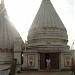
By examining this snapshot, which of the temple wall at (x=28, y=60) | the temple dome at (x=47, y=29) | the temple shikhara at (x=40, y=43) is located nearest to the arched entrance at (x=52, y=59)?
the temple shikhara at (x=40, y=43)

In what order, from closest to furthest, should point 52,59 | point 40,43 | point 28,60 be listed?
point 28,60, point 52,59, point 40,43

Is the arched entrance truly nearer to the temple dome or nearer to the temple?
the temple

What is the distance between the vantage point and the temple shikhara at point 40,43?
3647 cm

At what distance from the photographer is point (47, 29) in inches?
1563

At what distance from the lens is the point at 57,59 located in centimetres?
3694

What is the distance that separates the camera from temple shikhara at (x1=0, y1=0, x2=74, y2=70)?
36.5m

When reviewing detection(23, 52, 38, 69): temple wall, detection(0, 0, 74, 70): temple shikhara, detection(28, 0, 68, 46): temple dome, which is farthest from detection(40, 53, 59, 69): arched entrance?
detection(28, 0, 68, 46): temple dome

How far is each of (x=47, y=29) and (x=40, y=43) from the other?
7.82 ft

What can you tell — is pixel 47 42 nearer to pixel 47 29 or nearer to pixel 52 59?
pixel 47 29

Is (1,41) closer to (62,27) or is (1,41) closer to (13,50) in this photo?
(13,50)

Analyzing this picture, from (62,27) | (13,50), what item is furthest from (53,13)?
(13,50)

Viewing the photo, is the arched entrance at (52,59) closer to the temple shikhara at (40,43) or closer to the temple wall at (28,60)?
the temple shikhara at (40,43)

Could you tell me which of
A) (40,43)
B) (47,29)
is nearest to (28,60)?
(40,43)

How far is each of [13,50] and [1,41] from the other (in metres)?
2.07
